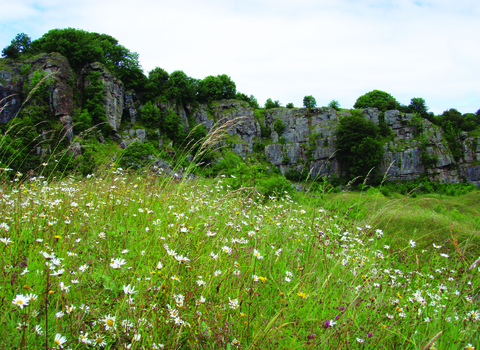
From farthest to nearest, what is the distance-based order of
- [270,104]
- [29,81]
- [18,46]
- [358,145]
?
[270,104], [358,145], [18,46], [29,81]

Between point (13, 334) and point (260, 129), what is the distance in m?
72.4

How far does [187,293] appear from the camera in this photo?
1.43 metres

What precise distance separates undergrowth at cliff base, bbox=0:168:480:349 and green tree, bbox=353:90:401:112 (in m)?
80.4

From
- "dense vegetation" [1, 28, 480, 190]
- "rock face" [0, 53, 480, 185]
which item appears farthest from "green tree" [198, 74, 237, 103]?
"rock face" [0, 53, 480, 185]

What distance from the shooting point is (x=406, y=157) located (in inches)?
2341

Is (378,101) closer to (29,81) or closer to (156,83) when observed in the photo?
(156,83)

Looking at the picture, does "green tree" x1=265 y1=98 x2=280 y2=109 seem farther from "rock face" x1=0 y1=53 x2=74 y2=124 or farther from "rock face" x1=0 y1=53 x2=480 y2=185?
"rock face" x1=0 y1=53 x2=74 y2=124

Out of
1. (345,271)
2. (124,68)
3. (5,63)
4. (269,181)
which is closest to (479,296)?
(345,271)

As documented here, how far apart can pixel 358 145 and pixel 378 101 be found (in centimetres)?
2684

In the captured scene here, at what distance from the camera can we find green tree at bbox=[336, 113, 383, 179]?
54.1m

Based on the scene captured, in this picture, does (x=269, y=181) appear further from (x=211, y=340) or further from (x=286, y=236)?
(x=211, y=340)

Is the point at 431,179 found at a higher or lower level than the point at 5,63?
lower

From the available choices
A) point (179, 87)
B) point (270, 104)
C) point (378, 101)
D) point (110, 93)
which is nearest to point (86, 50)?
point (110, 93)

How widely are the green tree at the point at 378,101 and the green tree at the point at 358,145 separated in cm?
1766
